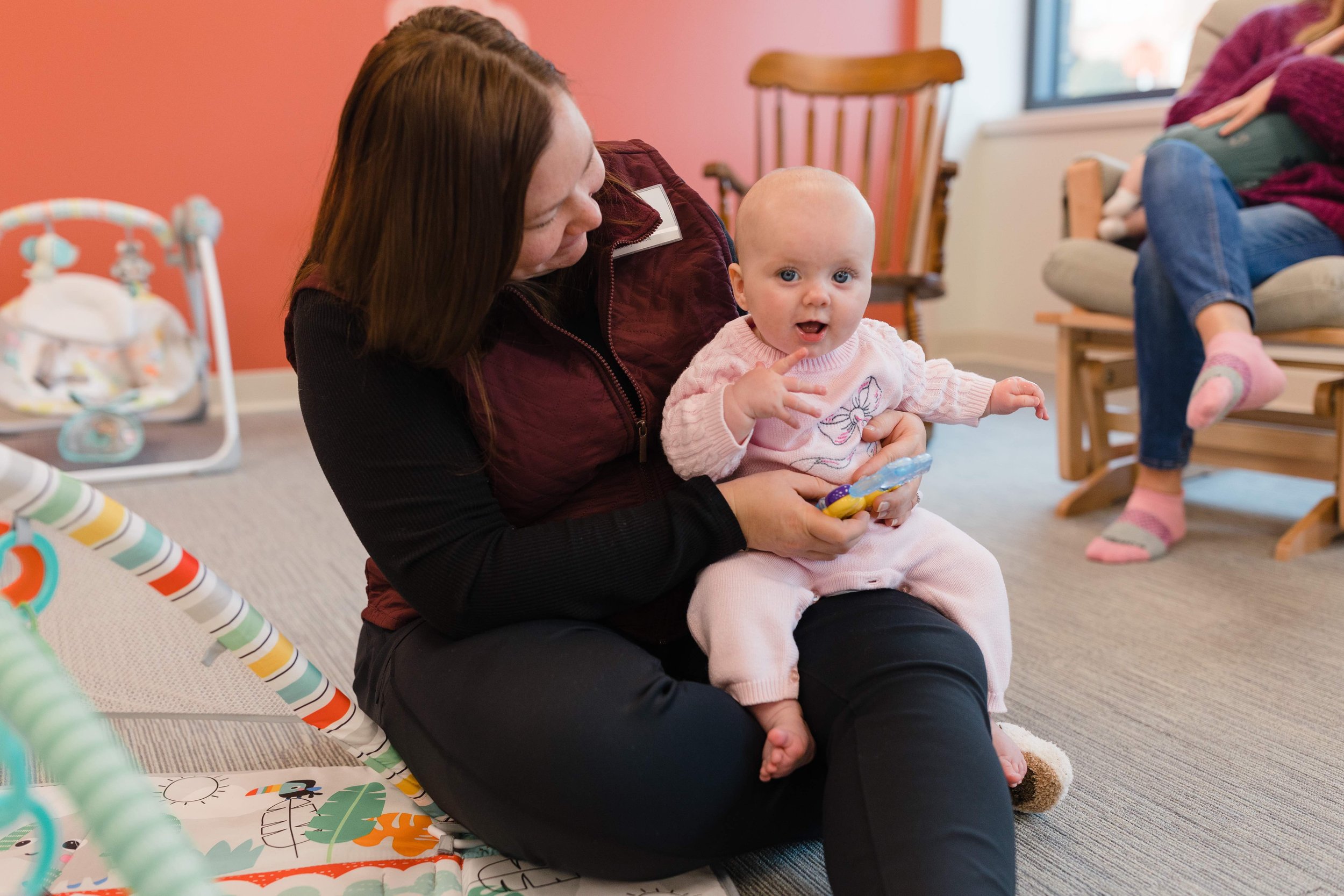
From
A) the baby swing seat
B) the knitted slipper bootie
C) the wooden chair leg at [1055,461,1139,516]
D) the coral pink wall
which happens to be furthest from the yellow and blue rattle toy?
the coral pink wall

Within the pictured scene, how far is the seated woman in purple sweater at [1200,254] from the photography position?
151 centimetres

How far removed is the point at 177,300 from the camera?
2.81 meters

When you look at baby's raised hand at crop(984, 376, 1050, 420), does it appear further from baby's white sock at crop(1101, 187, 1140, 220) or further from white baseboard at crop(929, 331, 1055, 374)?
white baseboard at crop(929, 331, 1055, 374)

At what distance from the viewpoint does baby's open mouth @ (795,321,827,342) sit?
820mm

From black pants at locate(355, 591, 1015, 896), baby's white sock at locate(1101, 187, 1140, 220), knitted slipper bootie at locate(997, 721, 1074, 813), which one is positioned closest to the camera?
black pants at locate(355, 591, 1015, 896)

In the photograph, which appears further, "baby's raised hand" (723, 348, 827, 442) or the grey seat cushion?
the grey seat cushion

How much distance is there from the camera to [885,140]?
10.8 ft

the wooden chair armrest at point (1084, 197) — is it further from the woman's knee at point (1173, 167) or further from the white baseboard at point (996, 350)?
the white baseboard at point (996, 350)

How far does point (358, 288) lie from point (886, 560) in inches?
18.5

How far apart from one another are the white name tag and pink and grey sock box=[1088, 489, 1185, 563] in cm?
100

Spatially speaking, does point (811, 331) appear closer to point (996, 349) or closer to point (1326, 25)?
point (1326, 25)

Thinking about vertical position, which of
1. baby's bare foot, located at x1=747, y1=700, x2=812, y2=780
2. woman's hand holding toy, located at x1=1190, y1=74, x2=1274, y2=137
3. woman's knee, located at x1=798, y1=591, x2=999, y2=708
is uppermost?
woman's hand holding toy, located at x1=1190, y1=74, x2=1274, y2=137

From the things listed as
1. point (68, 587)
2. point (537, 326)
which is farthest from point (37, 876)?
point (68, 587)

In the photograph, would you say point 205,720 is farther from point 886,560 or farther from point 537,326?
point 886,560
